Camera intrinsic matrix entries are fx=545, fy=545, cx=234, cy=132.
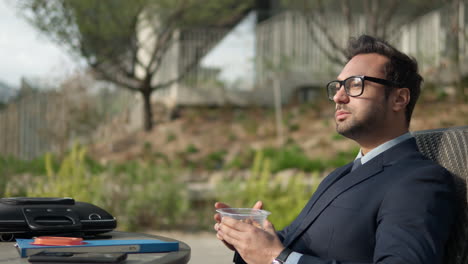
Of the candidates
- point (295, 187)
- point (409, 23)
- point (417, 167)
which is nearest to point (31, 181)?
point (295, 187)

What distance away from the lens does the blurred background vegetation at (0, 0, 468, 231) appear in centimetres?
693

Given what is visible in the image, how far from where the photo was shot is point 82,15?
10883 mm

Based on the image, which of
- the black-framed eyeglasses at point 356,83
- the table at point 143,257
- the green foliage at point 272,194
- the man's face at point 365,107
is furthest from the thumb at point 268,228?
the green foliage at point 272,194

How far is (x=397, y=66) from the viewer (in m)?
2.05

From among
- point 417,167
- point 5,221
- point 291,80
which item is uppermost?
A: point 291,80

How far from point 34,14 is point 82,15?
2.97ft

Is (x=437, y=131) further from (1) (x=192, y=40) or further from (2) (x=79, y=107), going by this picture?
(1) (x=192, y=40)

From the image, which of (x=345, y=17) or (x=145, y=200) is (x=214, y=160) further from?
(x=345, y=17)

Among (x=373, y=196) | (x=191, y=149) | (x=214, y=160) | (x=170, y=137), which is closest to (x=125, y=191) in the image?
(x=214, y=160)

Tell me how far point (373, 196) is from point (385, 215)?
0.11 meters

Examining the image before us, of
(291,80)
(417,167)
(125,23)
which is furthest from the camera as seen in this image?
(291,80)

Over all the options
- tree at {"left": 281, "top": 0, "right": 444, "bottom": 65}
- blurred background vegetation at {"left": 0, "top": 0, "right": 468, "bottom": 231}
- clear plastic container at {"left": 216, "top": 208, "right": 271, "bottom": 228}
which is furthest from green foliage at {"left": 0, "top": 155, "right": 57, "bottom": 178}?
tree at {"left": 281, "top": 0, "right": 444, "bottom": 65}

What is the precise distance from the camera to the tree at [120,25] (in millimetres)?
10734

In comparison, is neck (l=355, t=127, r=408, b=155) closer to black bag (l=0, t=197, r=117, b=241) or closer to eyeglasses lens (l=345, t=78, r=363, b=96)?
eyeglasses lens (l=345, t=78, r=363, b=96)
